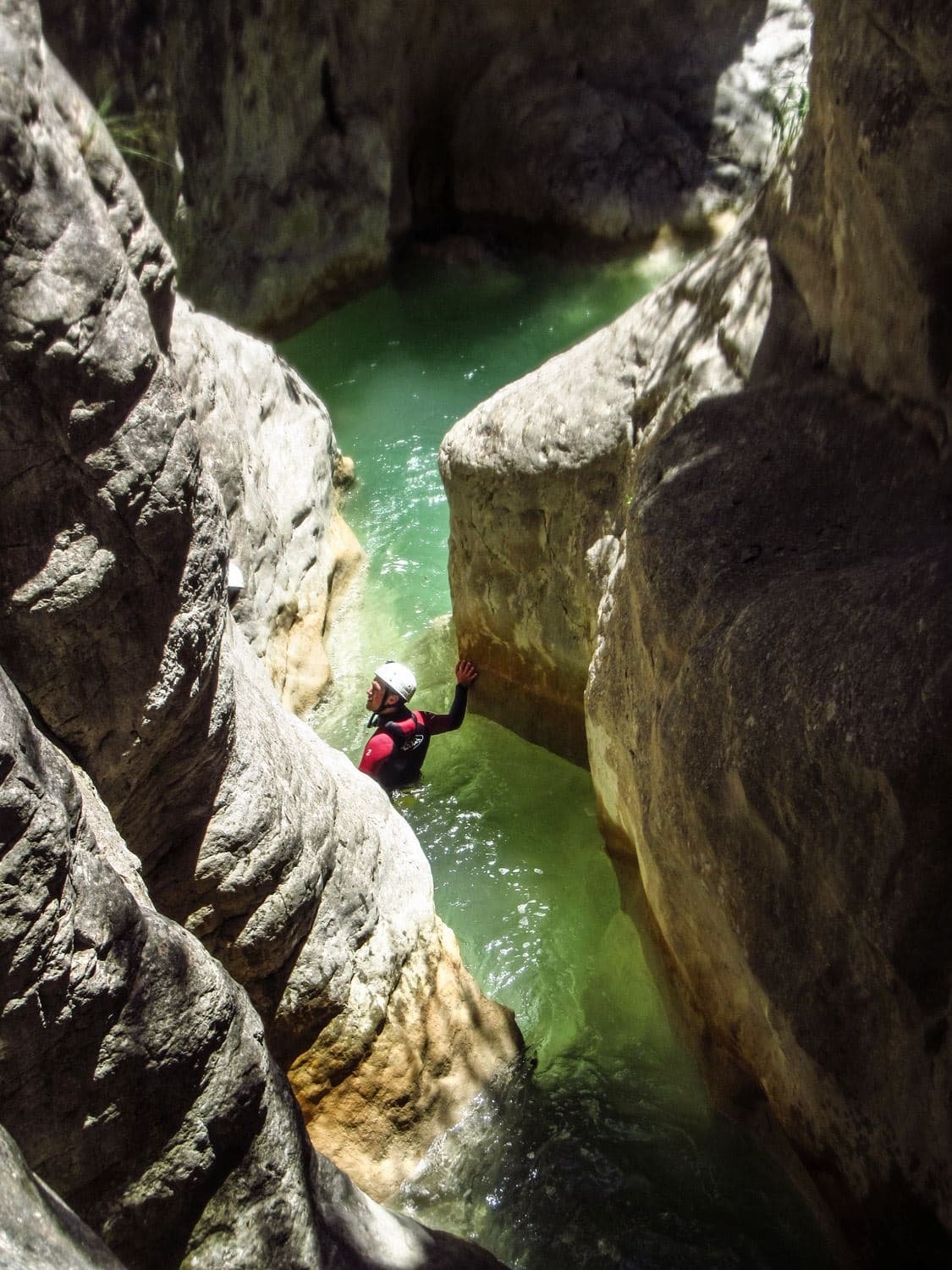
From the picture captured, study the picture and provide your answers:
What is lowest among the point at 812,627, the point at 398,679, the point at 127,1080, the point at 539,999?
the point at 539,999

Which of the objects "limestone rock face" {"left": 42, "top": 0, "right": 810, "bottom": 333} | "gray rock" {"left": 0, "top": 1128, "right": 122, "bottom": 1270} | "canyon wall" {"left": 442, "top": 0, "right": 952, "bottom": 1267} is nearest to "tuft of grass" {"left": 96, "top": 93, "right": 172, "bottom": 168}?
"limestone rock face" {"left": 42, "top": 0, "right": 810, "bottom": 333}

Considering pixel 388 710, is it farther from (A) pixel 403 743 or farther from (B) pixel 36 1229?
(B) pixel 36 1229

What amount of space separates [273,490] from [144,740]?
3910 mm

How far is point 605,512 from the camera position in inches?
205

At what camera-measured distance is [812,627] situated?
3115 millimetres

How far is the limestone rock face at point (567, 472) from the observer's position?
4676 millimetres

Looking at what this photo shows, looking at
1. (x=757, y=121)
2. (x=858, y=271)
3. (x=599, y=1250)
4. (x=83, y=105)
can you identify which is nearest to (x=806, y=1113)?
(x=599, y=1250)

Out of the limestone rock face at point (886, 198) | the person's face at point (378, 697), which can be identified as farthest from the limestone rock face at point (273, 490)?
the limestone rock face at point (886, 198)

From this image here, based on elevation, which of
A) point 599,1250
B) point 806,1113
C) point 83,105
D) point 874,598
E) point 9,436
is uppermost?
point 83,105

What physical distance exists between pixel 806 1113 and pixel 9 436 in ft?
9.76

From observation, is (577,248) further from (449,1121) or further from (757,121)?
(449,1121)

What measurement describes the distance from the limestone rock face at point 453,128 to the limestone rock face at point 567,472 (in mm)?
5344

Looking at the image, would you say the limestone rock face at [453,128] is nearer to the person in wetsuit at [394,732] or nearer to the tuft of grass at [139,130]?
the tuft of grass at [139,130]

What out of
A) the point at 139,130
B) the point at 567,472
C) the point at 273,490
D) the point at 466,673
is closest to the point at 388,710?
the point at 466,673
